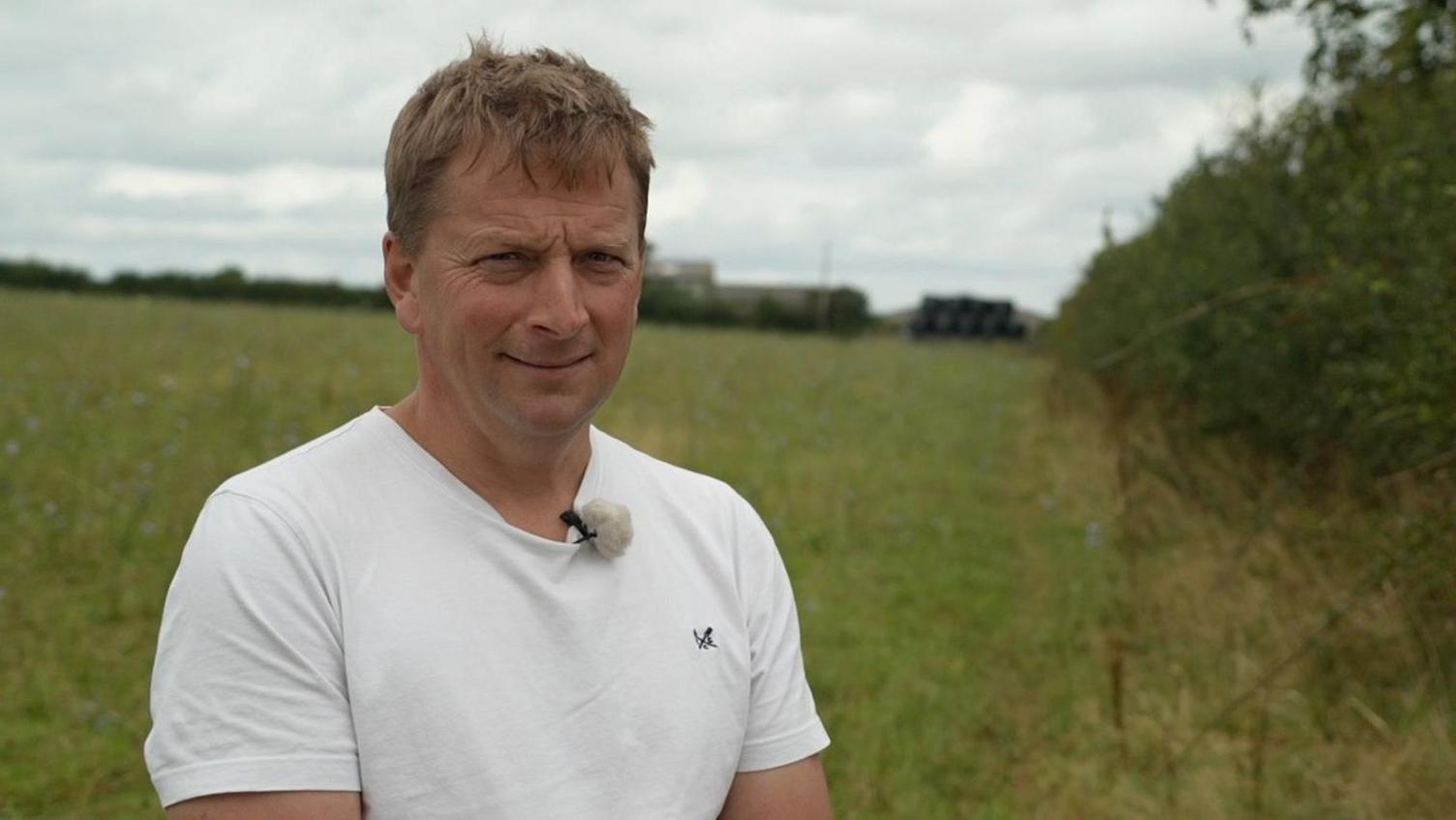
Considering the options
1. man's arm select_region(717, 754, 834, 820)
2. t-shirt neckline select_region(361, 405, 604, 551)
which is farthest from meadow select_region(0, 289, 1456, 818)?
t-shirt neckline select_region(361, 405, 604, 551)

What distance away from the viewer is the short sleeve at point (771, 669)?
2.37 metres

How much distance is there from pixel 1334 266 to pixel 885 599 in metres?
3.40

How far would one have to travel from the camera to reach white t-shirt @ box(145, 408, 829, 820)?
6.27 ft

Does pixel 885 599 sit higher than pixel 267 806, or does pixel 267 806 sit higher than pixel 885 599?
pixel 267 806

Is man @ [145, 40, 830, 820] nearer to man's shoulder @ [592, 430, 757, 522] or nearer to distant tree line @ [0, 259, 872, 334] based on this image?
man's shoulder @ [592, 430, 757, 522]

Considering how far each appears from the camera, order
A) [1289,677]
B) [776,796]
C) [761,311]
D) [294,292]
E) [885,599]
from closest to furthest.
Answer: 1. [776,796]
2. [1289,677]
3. [885,599]
4. [294,292]
5. [761,311]

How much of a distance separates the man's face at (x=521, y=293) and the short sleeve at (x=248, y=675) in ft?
1.17

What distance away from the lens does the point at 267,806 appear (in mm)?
1889

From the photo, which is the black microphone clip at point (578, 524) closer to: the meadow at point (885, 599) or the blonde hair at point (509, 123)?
the blonde hair at point (509, 123)

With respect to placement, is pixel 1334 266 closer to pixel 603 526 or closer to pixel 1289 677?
pixel 1289 677

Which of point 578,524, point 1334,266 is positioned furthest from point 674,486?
point 1334,266

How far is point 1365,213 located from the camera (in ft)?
26.7

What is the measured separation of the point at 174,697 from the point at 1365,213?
7.46 metres

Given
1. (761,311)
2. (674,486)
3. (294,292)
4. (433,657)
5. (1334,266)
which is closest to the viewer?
(433,657)
